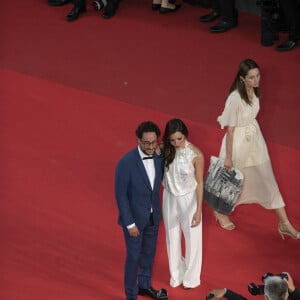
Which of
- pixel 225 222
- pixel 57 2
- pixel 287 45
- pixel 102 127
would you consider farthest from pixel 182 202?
pixel 57 2

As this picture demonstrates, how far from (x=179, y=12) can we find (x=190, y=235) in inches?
207

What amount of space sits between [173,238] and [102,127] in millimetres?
2550

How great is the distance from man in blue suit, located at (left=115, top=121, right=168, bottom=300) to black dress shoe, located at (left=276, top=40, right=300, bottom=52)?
4.21 meters

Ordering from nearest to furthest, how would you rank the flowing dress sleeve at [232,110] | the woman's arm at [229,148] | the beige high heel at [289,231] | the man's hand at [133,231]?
1. the man's hand at [133,231]
2. the flowing dress sleeve at [232,110]
3. the woman's arm at [229,148]
4. the beige high heel at [289,231]

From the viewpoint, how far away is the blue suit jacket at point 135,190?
6.46 m

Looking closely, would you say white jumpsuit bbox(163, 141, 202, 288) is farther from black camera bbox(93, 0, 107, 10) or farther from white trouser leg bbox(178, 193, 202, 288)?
black camera bbox(93, 0, 107, 10)

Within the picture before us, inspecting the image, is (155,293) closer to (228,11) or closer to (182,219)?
(182,219)

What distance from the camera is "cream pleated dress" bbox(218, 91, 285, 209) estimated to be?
23.9ft

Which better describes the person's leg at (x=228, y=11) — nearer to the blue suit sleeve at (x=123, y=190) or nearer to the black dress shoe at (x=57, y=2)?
the black dress shoe at (x=57, y=2)

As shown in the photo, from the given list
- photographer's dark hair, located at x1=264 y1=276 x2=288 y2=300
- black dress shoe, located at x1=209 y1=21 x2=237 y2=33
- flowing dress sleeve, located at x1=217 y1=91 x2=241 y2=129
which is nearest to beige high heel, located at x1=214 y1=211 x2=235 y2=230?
flowing dress sleeve, located at x1=217 y1=91 x2=241 y2=129

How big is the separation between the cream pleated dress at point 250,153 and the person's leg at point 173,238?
0.86 meters

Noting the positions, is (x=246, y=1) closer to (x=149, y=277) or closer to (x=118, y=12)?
(x=118, y=12)

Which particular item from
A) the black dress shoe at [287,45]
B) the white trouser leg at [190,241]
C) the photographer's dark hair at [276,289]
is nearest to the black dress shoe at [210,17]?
the black dress shoe at [287,45]

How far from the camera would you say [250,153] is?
7578mm
